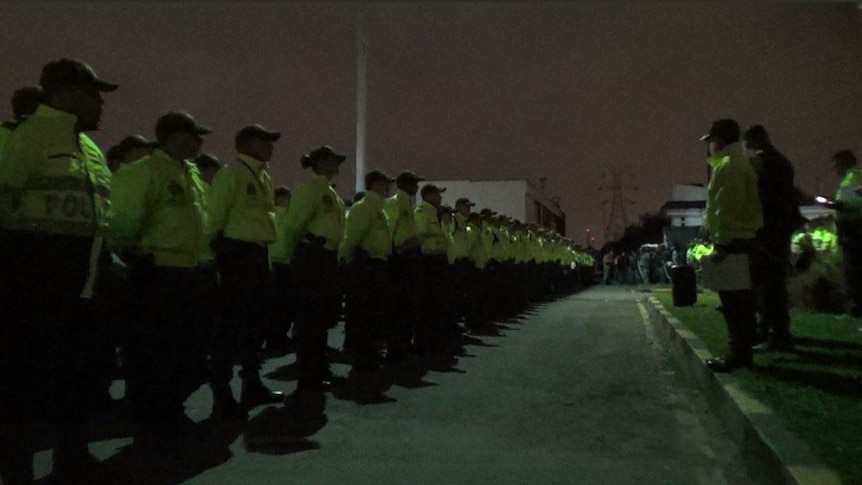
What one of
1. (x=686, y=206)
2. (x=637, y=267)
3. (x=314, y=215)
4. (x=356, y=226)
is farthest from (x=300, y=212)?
(x=686, y=206)

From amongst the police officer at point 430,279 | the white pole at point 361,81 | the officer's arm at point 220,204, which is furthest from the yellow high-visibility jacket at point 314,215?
the white pole at point 361,81

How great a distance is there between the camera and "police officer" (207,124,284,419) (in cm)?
608

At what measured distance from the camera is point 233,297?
6.04 metres

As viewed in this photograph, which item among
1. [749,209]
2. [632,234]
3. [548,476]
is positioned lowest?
[548,476]

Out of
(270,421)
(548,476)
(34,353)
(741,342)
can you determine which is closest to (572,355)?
(741,342)

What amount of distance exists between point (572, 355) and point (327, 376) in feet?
12.3

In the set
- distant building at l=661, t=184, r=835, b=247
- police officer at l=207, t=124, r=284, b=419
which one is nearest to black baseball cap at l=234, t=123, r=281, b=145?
police officer at l=207, t=124, r=284, b=419

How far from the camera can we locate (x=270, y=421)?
616 cm

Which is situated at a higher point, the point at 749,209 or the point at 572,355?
the point at 749,209

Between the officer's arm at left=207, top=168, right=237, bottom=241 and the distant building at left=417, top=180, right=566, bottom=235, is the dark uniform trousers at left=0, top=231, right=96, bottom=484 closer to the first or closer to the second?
the officer's arm at left=207, top=168, right=237, bottom=241

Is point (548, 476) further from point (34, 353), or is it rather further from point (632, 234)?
point (632, 234)

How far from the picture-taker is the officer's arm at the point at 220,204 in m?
6.08

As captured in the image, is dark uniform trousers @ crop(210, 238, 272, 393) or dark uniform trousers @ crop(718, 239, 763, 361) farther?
dark uniform trousers @ crop(718, 239, 763, 361)

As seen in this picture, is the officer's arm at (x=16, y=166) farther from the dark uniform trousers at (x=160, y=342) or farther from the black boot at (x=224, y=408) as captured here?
the black boot at (x=224, y=408)
